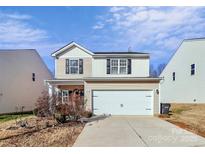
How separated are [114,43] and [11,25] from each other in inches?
404

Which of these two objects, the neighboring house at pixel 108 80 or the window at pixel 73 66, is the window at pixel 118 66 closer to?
the neighboring house at pixel 108 80

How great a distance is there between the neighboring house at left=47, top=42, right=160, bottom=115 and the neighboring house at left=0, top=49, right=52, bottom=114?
5.65m

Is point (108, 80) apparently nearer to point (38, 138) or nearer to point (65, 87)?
point (65, 87)

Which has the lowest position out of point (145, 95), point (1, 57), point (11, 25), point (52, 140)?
point (52, 140)

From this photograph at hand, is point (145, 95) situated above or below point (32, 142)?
above

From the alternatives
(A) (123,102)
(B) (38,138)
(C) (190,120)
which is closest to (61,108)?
(B) (38,138)

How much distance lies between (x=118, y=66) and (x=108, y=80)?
2.34m

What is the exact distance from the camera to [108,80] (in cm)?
2172

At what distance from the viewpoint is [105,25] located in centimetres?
2208

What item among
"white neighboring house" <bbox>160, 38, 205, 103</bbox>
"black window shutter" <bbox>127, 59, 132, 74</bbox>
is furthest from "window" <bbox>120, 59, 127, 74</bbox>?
"white neighboring house" <bbox>160, 38, 205, 103</bbox>

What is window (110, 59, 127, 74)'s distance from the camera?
2352cm

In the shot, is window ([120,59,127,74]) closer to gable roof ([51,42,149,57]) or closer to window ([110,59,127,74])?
window ([110,59,127,74])
